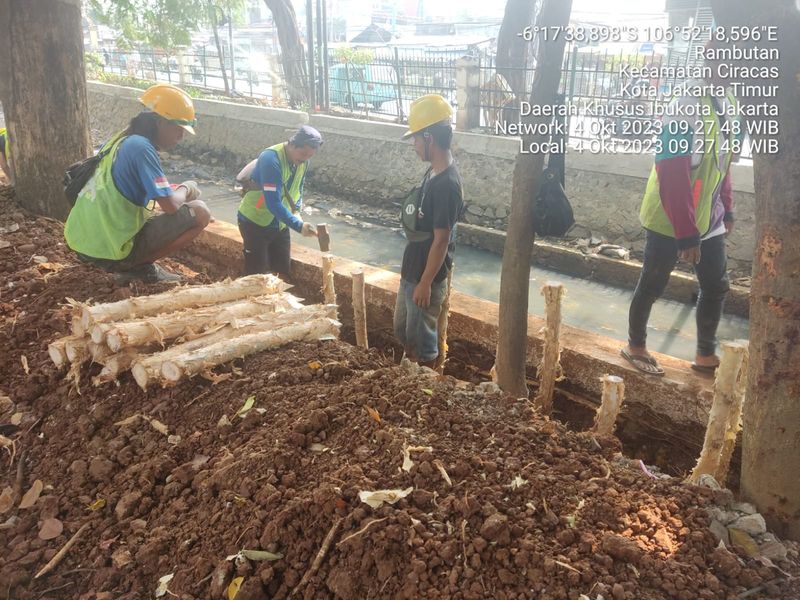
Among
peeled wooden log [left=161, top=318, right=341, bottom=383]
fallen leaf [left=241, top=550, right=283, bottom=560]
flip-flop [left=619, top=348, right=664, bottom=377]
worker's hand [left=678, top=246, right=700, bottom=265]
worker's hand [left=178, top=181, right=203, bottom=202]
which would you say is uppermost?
worker's hand [left=178, top=181, right=203, bottom=202]

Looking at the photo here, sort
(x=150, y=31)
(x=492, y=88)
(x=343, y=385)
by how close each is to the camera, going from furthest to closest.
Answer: (x=150, y=31), (x=492, y=88), (x=343, y=385)

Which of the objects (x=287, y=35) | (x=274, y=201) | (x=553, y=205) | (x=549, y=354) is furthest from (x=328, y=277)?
(x=287, y=35)

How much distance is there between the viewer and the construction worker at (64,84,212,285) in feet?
14.3

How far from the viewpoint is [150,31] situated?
11.6 metres

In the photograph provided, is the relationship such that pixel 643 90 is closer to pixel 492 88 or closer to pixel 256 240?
pixel 492 88

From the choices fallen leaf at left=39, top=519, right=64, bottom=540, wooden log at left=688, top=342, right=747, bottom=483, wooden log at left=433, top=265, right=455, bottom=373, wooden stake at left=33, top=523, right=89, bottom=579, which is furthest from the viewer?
wooden log at left=433, top=265, right=455, bottom=373

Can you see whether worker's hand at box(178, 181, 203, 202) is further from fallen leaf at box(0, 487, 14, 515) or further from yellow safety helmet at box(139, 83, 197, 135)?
fallen leaf at box(0, 487, 14, 515)

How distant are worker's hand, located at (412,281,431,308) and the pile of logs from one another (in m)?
0.57

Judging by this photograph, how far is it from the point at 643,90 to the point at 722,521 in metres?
8.17

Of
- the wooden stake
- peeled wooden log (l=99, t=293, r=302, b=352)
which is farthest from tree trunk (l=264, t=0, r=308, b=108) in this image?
the wooden stake

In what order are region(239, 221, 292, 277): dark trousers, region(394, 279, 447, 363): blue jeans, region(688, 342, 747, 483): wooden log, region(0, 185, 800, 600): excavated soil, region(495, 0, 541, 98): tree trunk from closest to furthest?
region(0, 185, 800, 600): excavated soil < region(688, 342, 747, 483): wooden log < region(394, 279, 447, 363): blue jeans < region(239, 221, 292, 277): dark trousers < region(495, 0, 541, 98): tree trunk

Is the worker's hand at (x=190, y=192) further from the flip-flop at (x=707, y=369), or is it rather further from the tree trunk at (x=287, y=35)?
the tree trunk at (x=287, y=35)

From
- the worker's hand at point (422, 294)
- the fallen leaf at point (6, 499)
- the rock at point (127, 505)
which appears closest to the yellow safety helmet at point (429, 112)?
the worker's hand at point (422, 294)

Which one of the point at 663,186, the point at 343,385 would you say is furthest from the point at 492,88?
the point at 343,385
